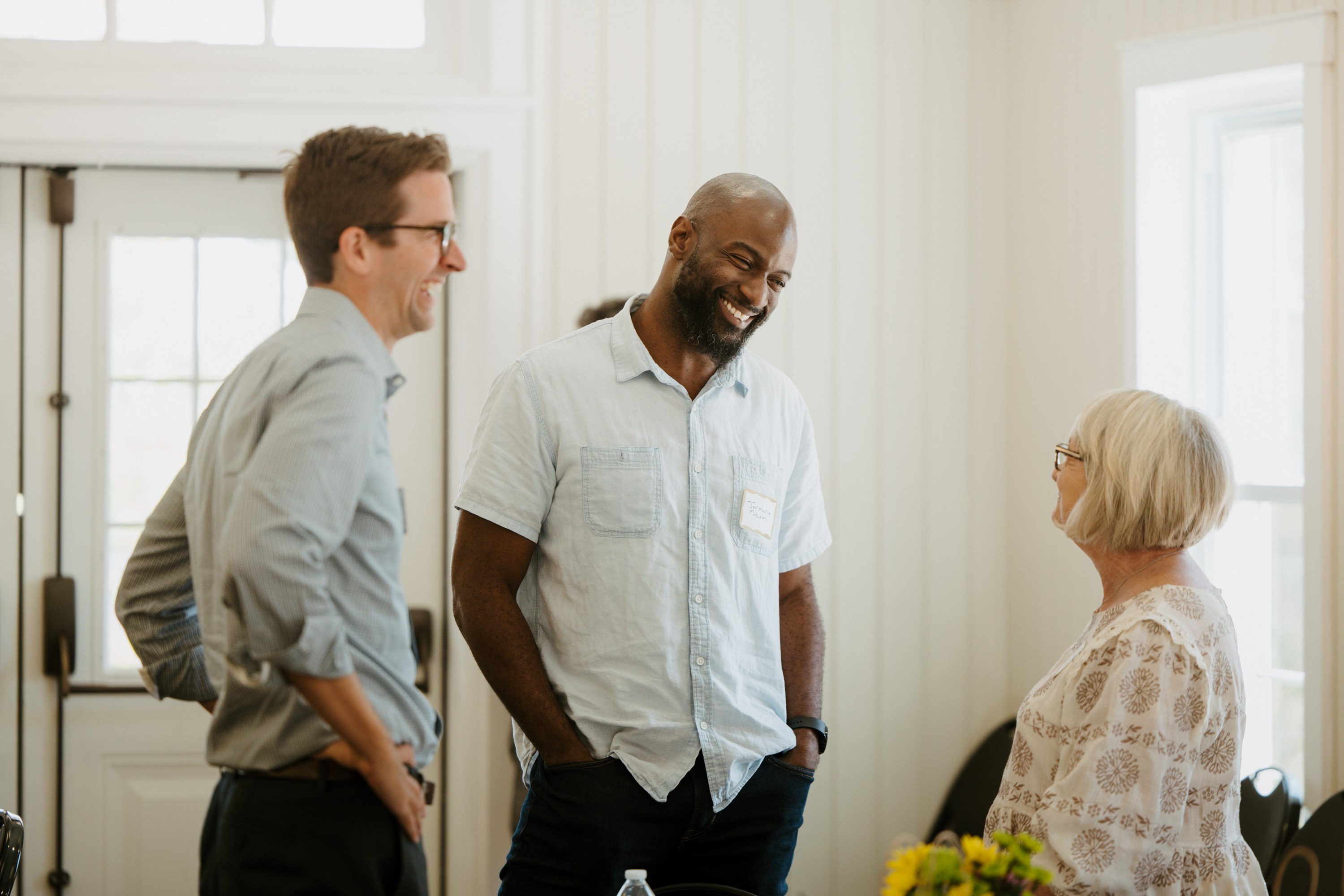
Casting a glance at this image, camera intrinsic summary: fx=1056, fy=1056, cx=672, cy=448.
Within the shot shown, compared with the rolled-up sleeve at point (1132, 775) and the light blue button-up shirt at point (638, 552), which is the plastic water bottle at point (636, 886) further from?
the rolled-up sleeve at point (1132, 775)

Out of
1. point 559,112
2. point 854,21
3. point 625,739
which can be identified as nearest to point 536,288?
point 559,112

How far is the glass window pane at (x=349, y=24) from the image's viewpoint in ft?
8.93

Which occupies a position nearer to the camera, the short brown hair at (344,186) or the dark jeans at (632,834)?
the short brown hair at (344,186)

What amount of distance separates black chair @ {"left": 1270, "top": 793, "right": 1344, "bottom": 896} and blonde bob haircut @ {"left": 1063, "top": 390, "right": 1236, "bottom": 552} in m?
0.90

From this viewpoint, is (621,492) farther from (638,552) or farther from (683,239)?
(683,239)

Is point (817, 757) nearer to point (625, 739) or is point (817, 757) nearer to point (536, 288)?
point (625, 739)

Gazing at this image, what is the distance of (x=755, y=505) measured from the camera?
70.3 inches

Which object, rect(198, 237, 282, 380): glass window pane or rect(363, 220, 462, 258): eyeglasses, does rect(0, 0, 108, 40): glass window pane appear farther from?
rect(363, 220, 462, 258): eyeglasses

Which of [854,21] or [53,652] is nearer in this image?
[53,652]

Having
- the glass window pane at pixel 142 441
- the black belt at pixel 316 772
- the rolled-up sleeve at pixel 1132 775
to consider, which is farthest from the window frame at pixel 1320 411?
the glass window pane at pixel 142 441

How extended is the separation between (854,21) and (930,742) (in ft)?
6.55

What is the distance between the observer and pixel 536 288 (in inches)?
106

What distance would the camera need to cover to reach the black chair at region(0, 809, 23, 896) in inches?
61.2

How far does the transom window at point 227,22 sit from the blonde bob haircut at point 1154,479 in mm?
2060
